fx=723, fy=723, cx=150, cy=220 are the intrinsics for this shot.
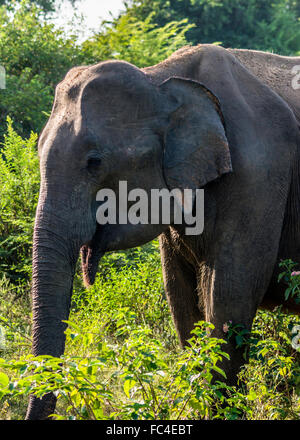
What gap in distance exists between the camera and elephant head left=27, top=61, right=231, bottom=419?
13.3ft

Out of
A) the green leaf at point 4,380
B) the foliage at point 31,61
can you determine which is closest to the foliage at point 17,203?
the foliage at point 31,61

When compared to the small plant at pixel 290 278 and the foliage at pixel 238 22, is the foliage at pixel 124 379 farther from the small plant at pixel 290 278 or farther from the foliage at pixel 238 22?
the foliage at pixel 238 22

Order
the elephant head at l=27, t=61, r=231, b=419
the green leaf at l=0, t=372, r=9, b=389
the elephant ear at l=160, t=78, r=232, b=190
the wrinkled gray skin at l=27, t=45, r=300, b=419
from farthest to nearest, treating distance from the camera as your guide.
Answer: the elephant ear at l=160, t=78, r=232, b=190, the wrinkled gray skin at l=27, t=45, r=300, b=419, the elephant head at l=27, t=61, r=231, b=419, the green leaf at l=0, t=372, r=9, b=389

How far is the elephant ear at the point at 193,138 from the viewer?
14.5 ft

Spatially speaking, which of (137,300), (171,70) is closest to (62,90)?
(171,70)

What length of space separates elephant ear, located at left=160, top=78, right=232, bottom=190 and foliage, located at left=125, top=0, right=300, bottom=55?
55.6 feet

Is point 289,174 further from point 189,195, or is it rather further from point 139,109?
point 139,109

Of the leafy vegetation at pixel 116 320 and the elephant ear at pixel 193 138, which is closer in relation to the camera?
the leafy vegetation at pixel 116 320

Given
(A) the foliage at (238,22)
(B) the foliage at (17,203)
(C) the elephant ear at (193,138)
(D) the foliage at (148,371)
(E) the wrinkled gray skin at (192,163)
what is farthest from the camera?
(A) the foliage at (238,22)

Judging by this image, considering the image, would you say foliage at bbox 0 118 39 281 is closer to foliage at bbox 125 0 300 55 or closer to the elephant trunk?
the elephant trunk

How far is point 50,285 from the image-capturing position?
4.00 m

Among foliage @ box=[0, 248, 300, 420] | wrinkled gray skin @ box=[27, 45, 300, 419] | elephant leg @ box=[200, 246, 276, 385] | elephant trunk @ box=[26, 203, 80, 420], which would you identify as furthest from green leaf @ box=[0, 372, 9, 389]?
elephant leg @ box=[200, 246, 276, 385]
